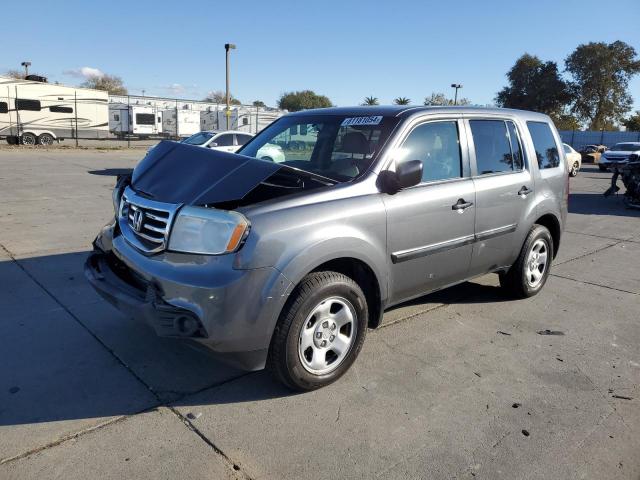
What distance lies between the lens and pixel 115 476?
2473 mm

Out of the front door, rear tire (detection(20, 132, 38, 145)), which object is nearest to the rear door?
the front door

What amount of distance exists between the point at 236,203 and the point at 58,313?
2386mm

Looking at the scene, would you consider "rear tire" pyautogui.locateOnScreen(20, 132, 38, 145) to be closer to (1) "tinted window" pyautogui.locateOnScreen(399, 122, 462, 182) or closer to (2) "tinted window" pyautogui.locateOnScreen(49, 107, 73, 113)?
(2) "tinted window" pyautogui.locateOnScreen(49, 107, 73, 113)

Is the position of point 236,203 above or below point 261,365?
above

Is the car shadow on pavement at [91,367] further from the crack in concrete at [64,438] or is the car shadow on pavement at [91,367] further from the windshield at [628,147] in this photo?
the windshield at [628,147]

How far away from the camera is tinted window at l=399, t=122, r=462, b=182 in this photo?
12.7ft

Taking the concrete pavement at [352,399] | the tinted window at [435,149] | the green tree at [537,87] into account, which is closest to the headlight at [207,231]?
the concrete pavement at [352,399]

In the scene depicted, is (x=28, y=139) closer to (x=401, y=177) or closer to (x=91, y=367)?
(x=91, y=367)

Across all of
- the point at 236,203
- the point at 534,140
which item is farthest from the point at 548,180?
the point at 236,203

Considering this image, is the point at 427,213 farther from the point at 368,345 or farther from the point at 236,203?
the point at 236,203

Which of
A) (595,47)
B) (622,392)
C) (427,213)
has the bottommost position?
(622,392)

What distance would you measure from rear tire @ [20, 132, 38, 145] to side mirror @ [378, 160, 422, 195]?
1245 inches

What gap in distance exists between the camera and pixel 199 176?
321 centimetres

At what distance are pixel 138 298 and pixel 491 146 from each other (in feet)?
10.7
